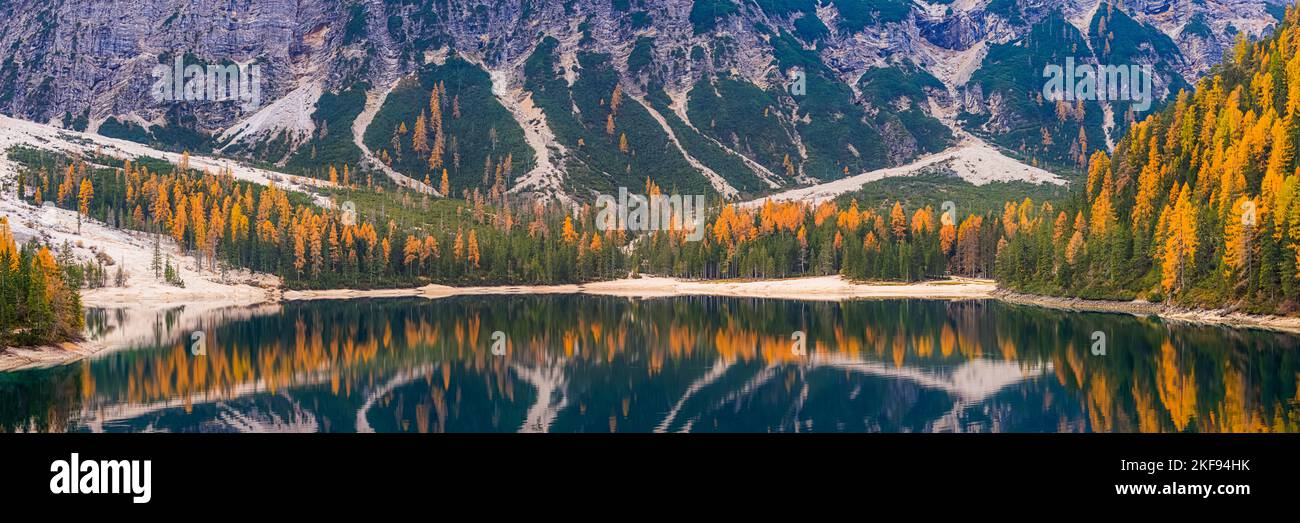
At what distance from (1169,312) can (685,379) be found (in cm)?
6026

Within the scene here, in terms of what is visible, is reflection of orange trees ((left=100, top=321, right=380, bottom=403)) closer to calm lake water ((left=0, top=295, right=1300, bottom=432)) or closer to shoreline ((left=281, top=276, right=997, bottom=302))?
calm lake water ((left=0, top=295, right=1300, bottom=432))

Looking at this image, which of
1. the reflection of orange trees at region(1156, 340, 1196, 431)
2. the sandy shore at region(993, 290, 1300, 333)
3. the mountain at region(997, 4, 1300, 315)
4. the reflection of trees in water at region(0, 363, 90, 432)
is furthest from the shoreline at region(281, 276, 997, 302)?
the reflection of trees in water at region(0, 363, 90, 432)

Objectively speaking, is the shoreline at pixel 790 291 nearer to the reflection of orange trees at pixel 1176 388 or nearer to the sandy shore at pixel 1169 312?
the sandy shore at pixel 1169 312

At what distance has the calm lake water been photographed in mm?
46969

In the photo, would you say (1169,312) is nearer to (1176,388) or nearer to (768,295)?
(1176,388)

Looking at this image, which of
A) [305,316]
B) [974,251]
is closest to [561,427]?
[305,316]

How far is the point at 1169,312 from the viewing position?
97375 mm

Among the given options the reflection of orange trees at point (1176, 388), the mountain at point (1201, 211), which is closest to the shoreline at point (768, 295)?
the mountain at point (1201, 211)

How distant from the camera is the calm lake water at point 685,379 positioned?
154 ft

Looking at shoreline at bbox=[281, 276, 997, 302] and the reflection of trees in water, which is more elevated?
shoreline at bbox=[281, 276, 997, 302]

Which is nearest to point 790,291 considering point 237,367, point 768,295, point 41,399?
point 768,295

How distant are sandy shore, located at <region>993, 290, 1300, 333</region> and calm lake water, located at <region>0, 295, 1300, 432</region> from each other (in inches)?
141
